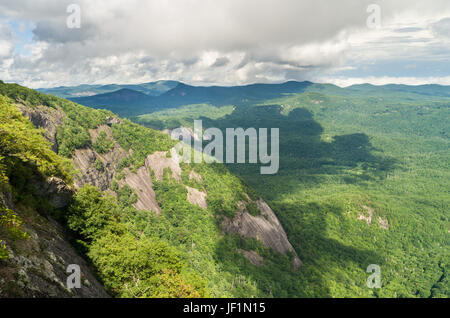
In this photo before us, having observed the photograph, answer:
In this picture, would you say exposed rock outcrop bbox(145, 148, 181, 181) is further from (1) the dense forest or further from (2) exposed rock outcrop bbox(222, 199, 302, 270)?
(2) exposed rock outcrop bbox(222, 199, 302, 270)

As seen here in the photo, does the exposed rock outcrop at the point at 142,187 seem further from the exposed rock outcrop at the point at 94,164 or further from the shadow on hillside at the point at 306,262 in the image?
the shadow on hillside at the point at 306,262

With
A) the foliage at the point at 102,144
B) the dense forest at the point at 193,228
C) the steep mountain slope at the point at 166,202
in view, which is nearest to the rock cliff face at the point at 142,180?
the steep mountain slope at the point at 166,202

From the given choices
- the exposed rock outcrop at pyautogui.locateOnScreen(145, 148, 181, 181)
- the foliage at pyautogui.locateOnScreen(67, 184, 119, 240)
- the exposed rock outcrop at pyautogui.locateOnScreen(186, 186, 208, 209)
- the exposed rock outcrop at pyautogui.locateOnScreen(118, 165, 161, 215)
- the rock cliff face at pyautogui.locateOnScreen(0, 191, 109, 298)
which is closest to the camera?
the rock cliff face at pyautogui.locateOnScreen(0, 191, 109, 298)

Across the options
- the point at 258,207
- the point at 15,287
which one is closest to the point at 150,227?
the point at 258,207

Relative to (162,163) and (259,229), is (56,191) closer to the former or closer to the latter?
(162,163)

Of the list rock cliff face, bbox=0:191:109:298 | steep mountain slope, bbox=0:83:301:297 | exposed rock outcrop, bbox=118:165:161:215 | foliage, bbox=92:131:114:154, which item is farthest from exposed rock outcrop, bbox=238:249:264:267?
rock cliff face, bbox=0:191:109:298
